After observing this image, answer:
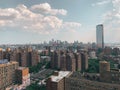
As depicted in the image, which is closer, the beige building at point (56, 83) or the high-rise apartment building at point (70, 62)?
the beige building at point (56, 83)

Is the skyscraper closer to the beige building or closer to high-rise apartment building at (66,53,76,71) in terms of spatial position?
high-rise apartment building at (66,53,76,71)

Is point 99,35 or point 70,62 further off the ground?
point 99,35

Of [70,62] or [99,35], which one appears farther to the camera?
[99,35]

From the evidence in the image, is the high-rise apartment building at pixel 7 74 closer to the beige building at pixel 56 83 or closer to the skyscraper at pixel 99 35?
the beige building at pixel 56 83

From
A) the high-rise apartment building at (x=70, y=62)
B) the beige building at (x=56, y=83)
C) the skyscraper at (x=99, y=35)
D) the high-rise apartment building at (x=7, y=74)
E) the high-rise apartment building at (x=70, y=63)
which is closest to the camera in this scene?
the beige building at (x=56, y=83)

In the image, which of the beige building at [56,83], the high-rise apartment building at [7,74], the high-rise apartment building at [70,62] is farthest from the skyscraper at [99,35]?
the beige building at [56,83]

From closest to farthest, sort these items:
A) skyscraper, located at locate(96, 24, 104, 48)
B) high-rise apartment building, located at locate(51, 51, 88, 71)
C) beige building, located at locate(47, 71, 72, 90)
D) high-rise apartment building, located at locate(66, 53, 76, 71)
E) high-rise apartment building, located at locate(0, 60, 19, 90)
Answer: beige building, located at locate(47, 71, 72, 90)
high-rise apartment building, located at locate(0, 60, 19, 90)
high-rise apartment building, located at locate(66, 53, 76, 71)
high-rise apartment building, located at locate(51, 51, 88, 71)
skyscraper, located at locate(96, 24, 104, 48)

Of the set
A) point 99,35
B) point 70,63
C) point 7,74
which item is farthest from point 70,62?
point 99,35

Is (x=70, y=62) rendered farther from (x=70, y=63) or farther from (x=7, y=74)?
(x=7, y=74)

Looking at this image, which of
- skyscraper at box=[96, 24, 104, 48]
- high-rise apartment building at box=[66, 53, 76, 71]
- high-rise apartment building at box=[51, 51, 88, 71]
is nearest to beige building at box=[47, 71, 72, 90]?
high-rise apartment building at box=[51, 51, 88, 71]

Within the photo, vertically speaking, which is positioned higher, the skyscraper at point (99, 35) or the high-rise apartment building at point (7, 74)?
the skyscraper at point (99, 35)

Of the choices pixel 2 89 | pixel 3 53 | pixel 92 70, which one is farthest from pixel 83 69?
pixel 3 53

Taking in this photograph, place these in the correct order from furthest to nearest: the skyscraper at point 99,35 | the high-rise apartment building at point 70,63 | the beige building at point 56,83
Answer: the skyscraper at point 99,35, the high-rise apartment building at point 70,63, the beige building at point 56,83
